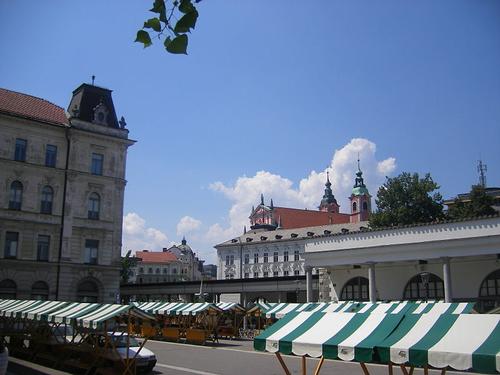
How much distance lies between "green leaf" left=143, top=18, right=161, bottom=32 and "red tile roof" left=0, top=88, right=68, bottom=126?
4191 centimetres

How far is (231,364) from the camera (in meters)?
21.1

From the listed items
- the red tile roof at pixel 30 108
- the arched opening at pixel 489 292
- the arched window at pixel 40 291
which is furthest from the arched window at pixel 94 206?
the arched opening at pixel 489 292

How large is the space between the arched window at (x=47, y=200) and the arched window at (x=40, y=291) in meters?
6.08

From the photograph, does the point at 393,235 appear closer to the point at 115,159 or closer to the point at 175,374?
the point at 175,374

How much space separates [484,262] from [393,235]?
596 cm

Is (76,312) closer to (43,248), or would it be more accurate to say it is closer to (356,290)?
(356,290)

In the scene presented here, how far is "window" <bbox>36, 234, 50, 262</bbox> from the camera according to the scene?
44000mm

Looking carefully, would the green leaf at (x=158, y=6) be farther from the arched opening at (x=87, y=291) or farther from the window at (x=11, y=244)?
the arched opening at (x=87, y=291)

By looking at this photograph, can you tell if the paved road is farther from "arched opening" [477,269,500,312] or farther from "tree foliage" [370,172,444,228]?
"tree foliage" [370,172,444,228]

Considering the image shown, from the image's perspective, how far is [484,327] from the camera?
29.3 feet

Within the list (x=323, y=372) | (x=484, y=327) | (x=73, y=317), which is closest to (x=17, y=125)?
(x=73, y=317)

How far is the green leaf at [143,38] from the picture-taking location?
6.43 metres

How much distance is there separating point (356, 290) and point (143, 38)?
34609 mm

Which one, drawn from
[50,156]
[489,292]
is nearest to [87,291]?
[50,156]
